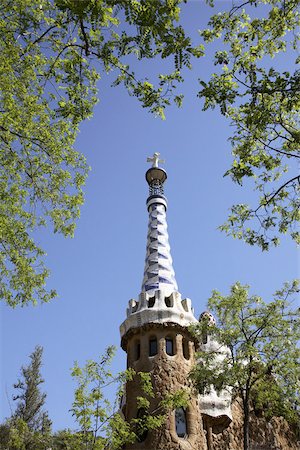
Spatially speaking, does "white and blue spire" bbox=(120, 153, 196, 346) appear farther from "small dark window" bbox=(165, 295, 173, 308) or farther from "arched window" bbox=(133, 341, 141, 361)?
"arched window" bbox=(133, 341, 141, 361)

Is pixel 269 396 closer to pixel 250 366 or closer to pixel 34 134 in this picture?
pixel 250 366

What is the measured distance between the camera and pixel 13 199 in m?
7.75

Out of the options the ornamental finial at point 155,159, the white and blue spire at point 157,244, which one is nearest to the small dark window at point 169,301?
the white and blue spire at point 157,244

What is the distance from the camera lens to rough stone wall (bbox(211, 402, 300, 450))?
13.0 m

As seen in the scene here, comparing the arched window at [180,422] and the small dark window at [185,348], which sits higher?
the small dark window at [185,348]

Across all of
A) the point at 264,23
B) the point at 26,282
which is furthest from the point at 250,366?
the point at 264,23

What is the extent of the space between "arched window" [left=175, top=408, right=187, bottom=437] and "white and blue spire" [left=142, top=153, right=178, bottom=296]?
3372 mm

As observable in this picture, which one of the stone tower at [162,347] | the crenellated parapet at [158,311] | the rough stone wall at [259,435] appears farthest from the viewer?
the rough stone wall at [259,435]

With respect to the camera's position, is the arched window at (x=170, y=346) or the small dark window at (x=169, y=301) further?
the small dark window at (x=169, y=301)

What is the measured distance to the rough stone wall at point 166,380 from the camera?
10914mm

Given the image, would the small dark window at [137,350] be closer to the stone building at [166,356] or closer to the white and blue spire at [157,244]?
the stone building at [166,356]

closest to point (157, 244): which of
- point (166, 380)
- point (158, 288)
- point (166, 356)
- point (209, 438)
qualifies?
point (158, 288)

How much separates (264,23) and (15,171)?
4.47 metres

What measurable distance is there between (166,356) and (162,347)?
28 centimetres
